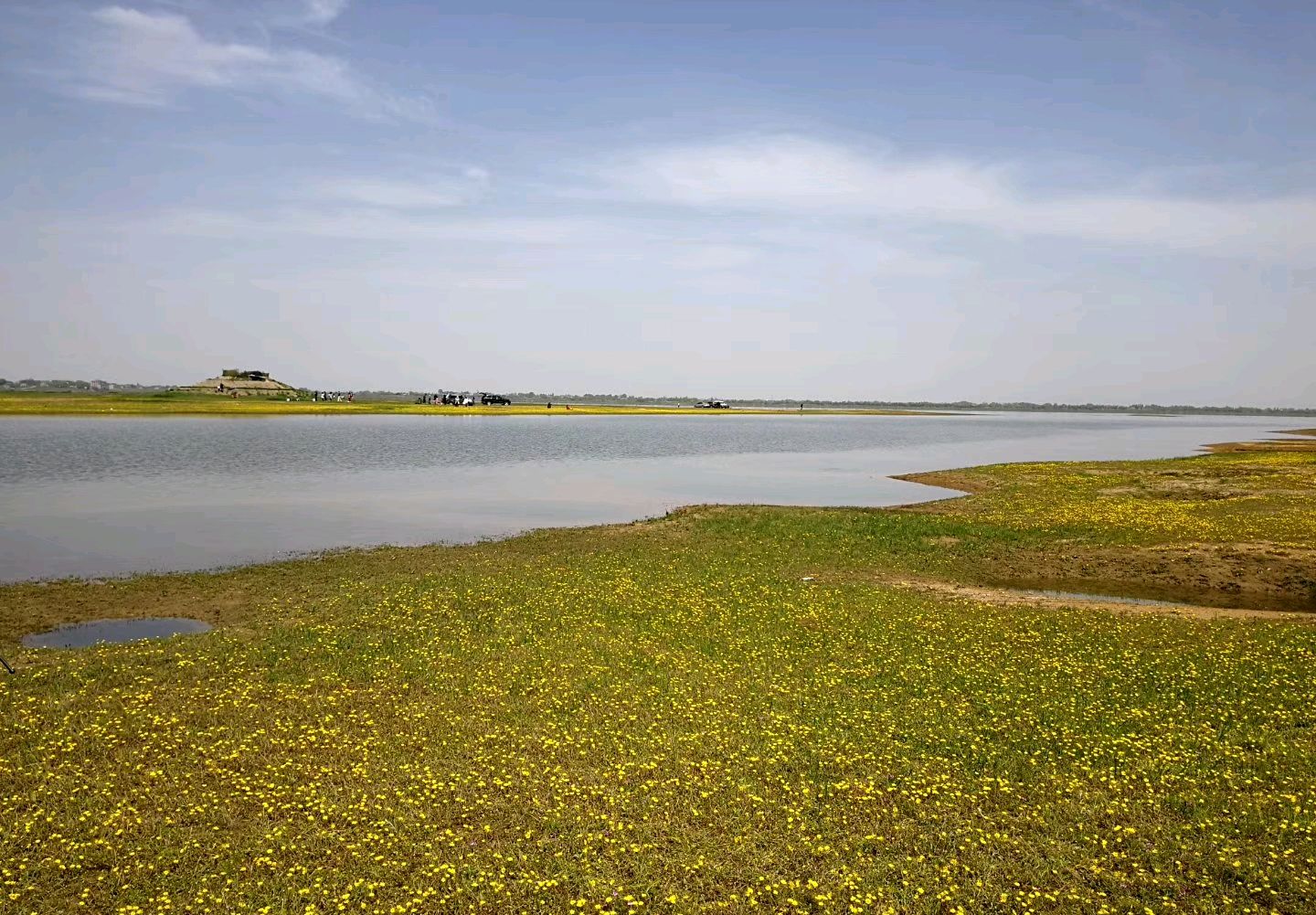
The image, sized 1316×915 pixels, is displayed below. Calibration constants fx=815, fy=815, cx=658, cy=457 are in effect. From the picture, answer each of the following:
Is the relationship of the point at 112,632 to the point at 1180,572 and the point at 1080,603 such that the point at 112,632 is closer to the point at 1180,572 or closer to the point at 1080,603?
the point at 1080,603

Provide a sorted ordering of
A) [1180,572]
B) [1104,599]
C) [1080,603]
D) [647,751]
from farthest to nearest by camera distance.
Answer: [1180,572] < [1104,599] < [1080,603] < [647,751]

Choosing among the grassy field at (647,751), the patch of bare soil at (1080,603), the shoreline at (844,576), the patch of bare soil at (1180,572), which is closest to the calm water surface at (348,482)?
the shoreline at (844,576)

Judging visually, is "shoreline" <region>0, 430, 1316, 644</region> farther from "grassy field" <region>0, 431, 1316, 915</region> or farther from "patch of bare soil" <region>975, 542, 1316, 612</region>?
"grassy field" <region>0, 431, 1316, 915</region>

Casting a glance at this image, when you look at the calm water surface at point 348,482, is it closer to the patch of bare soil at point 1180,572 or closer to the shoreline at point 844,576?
the shoreline at point 844,576

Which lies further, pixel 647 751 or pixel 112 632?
pixel 112 632

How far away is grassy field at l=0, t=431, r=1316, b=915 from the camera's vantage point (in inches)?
458

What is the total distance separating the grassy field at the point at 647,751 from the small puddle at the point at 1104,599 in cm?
159

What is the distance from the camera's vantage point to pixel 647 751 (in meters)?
15.8

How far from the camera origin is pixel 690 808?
1370 cm

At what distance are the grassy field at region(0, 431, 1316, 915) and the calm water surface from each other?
9.45m

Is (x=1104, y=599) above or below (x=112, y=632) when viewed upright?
below

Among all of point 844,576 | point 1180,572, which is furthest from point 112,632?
point 1180,572

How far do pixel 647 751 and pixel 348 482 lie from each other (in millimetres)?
51344

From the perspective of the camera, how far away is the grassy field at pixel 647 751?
38.2 feet
